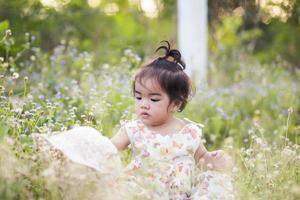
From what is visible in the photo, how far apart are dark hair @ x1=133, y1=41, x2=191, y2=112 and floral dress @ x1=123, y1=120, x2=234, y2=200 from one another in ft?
0.54

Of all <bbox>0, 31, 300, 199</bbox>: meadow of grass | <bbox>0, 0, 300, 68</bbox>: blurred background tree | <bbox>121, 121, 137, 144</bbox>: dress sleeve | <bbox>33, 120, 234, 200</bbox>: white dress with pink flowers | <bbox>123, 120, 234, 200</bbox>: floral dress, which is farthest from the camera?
<bbox>0, 0, 300, 68</bbox>: blurred background tree

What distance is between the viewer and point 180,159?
137 inches

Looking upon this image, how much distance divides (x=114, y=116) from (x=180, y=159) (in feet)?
4.73

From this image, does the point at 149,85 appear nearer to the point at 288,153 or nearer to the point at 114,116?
the point at 288,153

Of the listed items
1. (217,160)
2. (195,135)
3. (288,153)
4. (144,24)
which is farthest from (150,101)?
(144,24)

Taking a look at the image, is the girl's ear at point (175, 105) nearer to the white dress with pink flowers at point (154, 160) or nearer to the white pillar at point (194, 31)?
the white dress with pink flowers at point (154, 160)

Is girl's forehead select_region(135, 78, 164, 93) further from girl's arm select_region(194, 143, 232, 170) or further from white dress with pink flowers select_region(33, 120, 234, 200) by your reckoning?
girl's arm select_region(194, 143, 232, 170)

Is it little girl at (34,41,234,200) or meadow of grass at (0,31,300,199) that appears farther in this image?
little girl at (34,41,234,200)

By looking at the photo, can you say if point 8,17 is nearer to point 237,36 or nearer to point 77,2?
point 77,2

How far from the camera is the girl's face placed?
3.42m

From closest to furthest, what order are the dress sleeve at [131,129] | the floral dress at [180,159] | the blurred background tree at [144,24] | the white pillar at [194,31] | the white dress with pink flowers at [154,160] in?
the white dress with pink flowers at [154,160], the floral dress at [180,159], the dress sleeve at [131,129], the white pillar at [194,31], the blurred background tree at [144,24]

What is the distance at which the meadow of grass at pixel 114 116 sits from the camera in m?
2.84

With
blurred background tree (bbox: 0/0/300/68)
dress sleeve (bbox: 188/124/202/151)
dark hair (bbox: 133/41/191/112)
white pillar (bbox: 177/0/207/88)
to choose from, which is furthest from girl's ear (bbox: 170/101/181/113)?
blurred background tree (bbox: 0/0/300/68)

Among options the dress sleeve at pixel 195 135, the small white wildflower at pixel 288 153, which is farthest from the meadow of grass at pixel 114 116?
the dress sleeve at pixel 195 135
